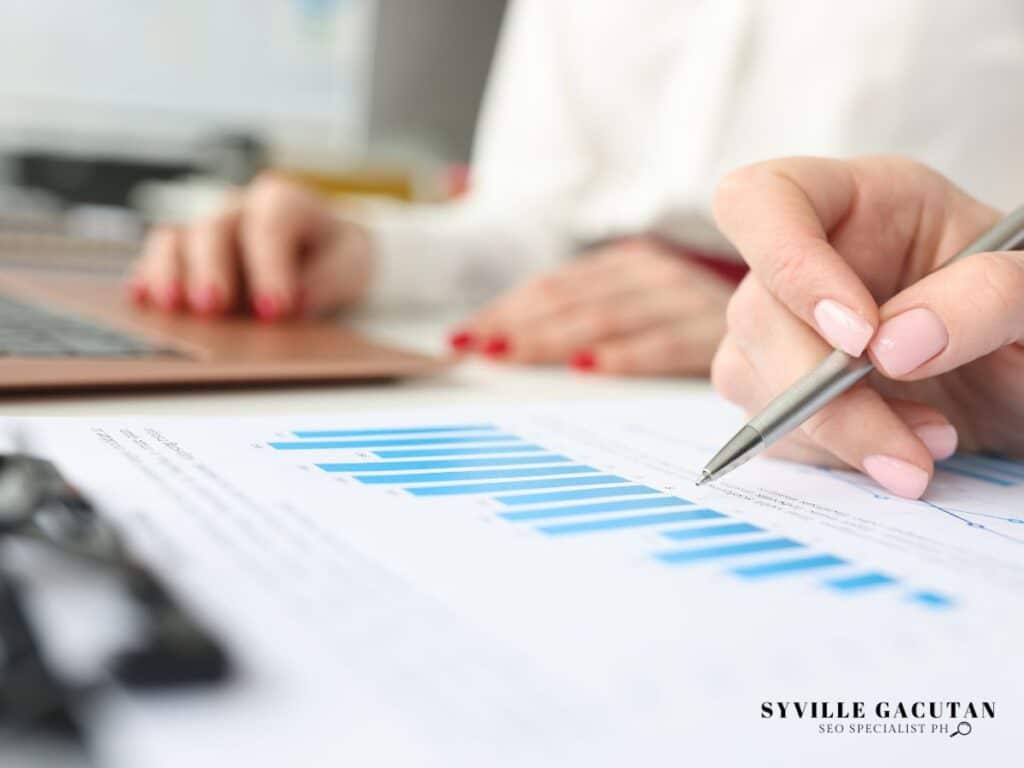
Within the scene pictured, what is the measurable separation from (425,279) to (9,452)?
61 centimetres

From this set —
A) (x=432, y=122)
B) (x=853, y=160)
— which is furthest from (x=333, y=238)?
(x=432, y=122)

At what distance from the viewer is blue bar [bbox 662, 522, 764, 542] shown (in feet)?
0.84

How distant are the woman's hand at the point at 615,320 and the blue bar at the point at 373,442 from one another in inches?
9.1

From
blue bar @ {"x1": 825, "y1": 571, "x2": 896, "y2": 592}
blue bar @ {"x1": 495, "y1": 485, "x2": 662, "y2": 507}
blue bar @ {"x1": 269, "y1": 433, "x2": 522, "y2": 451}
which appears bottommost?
blue bar @ {"x1": 269, "y1": 433, "x2": 522, "y2": 451}

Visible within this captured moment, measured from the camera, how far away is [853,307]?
12.3 inches

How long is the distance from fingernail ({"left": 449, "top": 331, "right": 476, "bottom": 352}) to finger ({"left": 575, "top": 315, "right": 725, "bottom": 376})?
0.08 m

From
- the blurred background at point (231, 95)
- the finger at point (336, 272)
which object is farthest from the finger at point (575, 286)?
the blurred background at point (231, 95)

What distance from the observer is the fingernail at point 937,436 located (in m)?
0.35

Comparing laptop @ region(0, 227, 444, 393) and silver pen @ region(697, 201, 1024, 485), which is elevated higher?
silver pen @ region(697, 201, 1024, 485)

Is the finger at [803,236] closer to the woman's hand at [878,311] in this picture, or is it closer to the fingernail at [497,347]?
the woman's hand at [878,311]

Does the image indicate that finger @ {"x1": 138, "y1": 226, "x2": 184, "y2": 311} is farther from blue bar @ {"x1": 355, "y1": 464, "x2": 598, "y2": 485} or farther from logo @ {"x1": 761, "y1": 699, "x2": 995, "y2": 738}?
logo @ {"x1": 761, "y1": 699, "x2": 995, "y2": 738}

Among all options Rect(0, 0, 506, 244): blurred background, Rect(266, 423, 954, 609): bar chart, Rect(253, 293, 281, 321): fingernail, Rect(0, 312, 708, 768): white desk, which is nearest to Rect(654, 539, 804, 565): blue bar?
Rect(266, 423, 954, 609): bar chart

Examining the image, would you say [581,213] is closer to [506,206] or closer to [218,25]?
[506,206]

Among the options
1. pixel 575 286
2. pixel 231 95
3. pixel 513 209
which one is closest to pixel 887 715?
pixel 575 286
